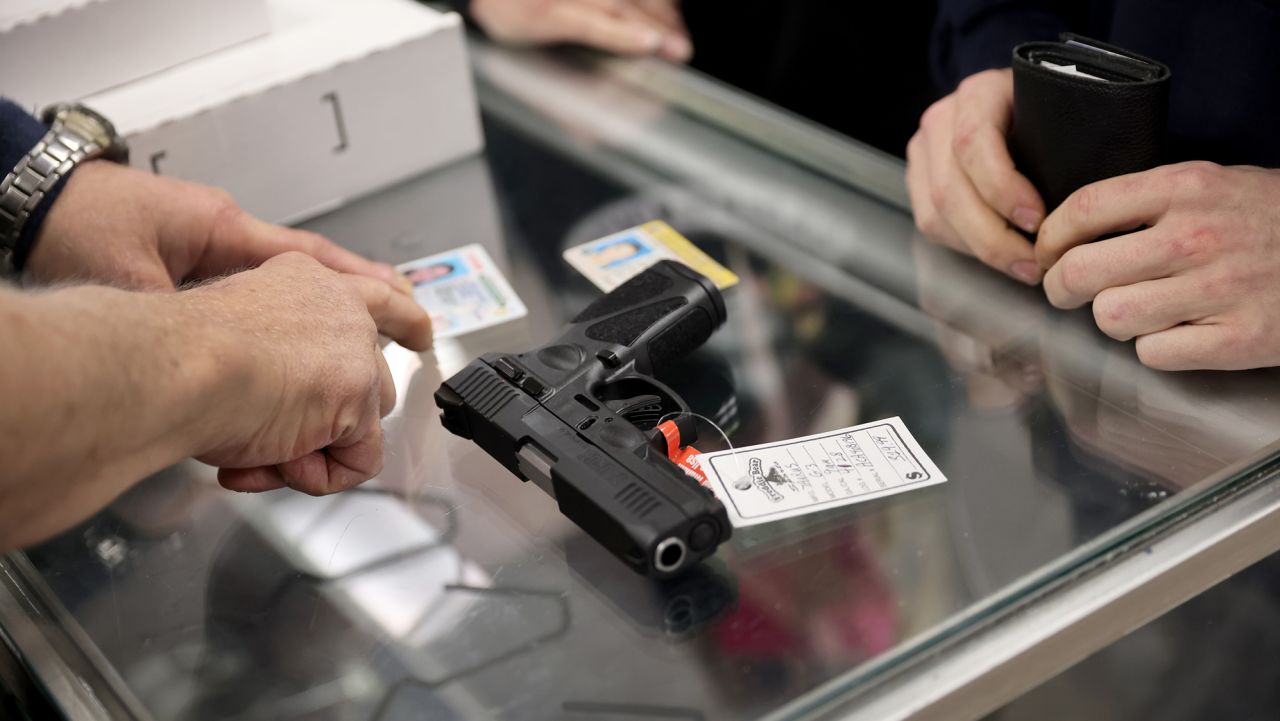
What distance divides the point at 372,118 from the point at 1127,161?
791 mm

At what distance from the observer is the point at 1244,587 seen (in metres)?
1.00

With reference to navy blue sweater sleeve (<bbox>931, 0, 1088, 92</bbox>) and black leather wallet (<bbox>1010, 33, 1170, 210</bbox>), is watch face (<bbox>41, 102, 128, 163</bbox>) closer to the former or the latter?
black leather wallet (<bbox>1010, 33, 1170, 210</bbox>)

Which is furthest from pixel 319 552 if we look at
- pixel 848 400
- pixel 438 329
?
pixel 848 400

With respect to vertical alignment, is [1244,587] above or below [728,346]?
below

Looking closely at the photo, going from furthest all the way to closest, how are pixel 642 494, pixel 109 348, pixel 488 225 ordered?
pixel 488 225, pixel 642 494, pixel 109 348

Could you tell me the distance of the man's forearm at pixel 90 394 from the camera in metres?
0.63

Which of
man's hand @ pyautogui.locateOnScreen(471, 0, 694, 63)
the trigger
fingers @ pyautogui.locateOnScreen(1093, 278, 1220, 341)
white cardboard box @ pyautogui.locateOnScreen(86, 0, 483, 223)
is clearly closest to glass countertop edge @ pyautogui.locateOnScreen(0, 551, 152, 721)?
the trigger

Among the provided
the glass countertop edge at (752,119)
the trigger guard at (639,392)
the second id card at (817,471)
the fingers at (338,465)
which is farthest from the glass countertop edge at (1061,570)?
the glass countertop edge at (752,119)

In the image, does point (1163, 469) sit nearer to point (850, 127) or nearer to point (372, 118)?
point (372, 118)

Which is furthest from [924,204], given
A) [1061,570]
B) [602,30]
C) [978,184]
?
[602,30]

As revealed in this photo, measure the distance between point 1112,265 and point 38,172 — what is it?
93 centimetres

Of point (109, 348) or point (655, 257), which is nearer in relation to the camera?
point (109, 348)

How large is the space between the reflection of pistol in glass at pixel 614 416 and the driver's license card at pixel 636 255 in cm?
13

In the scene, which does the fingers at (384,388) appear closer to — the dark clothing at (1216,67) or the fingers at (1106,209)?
the fingers at (1106,209)
